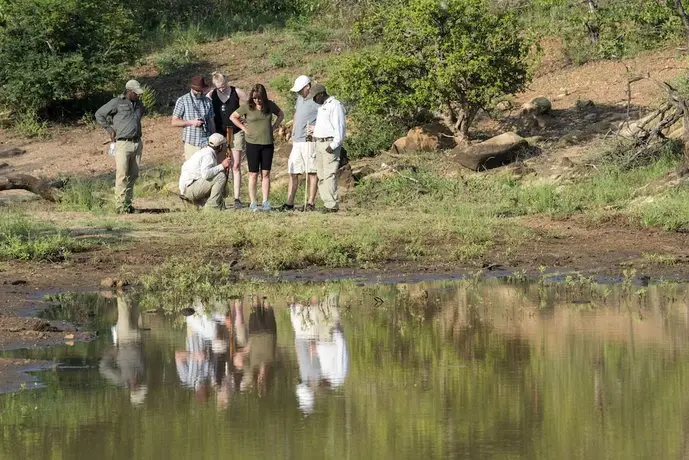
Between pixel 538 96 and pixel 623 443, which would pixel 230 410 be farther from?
pixel 538 96

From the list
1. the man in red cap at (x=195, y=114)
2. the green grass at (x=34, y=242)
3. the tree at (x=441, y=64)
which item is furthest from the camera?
the tree at (x=441, y=64)

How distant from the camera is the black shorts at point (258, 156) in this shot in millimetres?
16094

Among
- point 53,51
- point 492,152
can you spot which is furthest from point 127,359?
point 53,51

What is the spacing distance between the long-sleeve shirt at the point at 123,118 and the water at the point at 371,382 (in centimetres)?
445

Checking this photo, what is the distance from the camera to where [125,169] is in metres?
15.9

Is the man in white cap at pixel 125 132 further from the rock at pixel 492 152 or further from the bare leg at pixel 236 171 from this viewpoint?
the rock at pixel 492 152

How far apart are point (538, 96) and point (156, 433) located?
16.3 meters

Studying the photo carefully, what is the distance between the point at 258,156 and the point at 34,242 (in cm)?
362

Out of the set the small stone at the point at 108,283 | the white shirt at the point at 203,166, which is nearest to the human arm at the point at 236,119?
the white shirt at the point at 203,166

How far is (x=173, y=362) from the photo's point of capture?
8922 millimetres

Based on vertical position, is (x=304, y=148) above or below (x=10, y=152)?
below

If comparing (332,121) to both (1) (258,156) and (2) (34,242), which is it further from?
(2) (34,242)

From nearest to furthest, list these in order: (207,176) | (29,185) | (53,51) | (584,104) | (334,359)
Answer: (334,359)
(207,176)
(29,185)
(584,104)
(53,51)

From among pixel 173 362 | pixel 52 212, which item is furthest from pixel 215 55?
pixel 173 362
